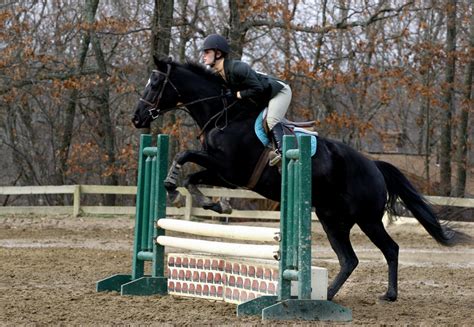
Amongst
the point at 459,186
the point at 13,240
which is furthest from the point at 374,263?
the point at 459,186

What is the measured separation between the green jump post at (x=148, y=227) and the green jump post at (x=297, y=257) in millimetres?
1510

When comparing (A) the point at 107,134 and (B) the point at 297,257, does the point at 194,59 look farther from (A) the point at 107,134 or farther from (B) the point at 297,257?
(B) the point at 297,257

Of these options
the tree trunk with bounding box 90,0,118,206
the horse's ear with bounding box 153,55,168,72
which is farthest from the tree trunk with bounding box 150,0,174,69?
the horse's ear with bounding box 153,55,168,72

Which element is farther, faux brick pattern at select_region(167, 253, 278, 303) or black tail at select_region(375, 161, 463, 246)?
black tail at select_region(375, 161, 463, 246)

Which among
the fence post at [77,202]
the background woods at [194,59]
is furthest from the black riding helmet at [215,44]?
the background woods at [194,59]

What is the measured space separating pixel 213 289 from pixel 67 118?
1837 cm

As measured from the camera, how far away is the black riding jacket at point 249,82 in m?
7.02

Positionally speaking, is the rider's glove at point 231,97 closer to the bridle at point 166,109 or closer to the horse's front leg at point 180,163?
the bridle at point 166,109

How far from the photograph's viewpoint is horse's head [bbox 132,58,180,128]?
734 cm

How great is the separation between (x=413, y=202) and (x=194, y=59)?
682 inches

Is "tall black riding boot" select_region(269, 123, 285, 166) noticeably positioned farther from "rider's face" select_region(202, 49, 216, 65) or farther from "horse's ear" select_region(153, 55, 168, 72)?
"horse's ear" select_region(153, 55, 168, 72)

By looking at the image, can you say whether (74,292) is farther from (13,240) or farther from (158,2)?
(158,2)

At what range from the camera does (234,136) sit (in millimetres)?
7090

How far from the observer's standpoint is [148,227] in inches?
290
